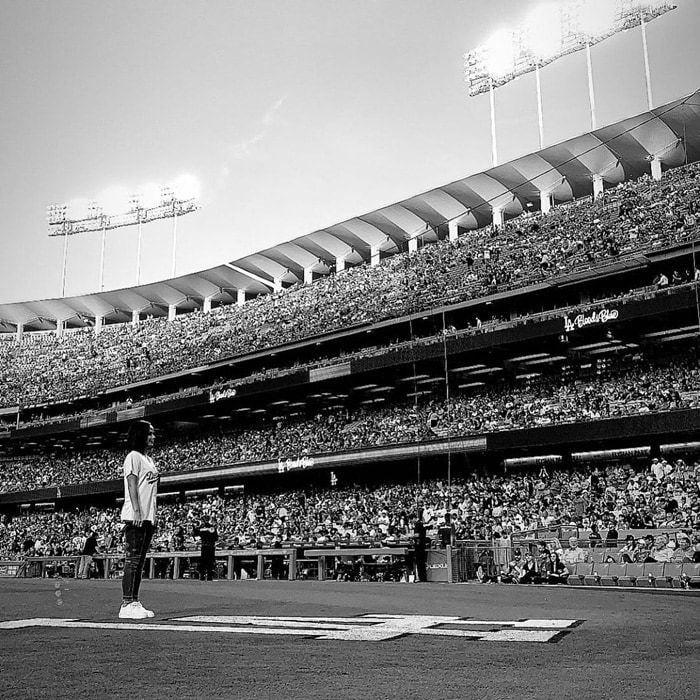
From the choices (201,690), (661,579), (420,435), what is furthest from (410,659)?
(420,435)

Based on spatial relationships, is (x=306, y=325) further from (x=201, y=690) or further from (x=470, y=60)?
(x=201, y=690)

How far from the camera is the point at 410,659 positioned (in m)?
3.84

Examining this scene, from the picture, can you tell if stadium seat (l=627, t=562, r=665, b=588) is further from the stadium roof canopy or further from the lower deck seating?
the stadium roof canopy

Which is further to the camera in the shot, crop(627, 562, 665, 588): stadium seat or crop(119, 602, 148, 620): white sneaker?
crop(627, 562, 665, 588): stadium seat

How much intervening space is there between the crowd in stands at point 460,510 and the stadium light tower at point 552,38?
80.8 ft

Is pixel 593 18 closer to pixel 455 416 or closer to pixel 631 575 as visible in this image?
pixel 455 416

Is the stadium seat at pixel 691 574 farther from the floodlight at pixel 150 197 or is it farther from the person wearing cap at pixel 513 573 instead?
the floodlight at pixel 150 197

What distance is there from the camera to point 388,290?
40719 mm

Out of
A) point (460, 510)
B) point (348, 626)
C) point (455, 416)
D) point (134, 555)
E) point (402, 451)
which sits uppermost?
point (455, 416)

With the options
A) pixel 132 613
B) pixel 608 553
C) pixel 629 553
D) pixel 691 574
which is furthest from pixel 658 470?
pixel 132 613

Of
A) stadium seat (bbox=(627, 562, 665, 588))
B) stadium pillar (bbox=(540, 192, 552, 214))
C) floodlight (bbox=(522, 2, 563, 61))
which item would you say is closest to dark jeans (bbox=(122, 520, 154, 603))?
stadium seat (bbox=(627, 562, 665, 588))

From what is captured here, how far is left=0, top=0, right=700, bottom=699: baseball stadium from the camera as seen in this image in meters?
4.31

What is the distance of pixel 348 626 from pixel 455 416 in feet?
94.7

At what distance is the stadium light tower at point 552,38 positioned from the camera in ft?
148
